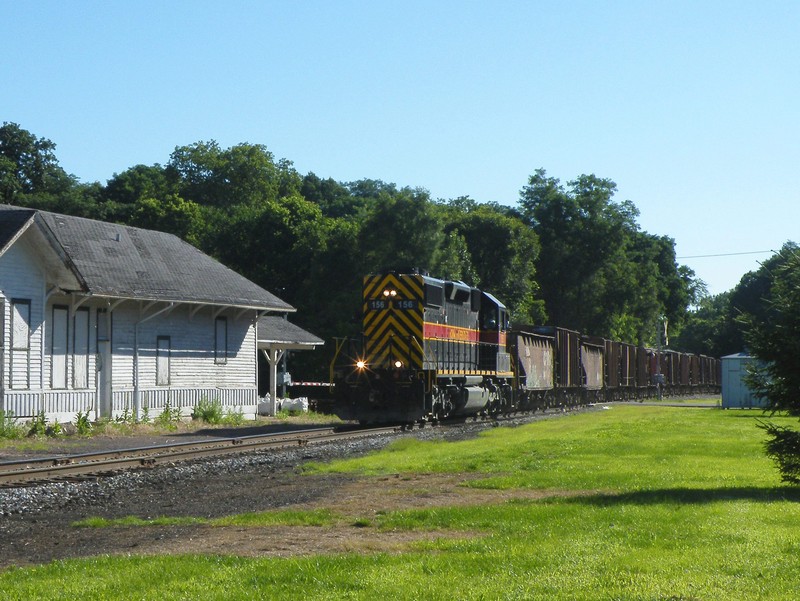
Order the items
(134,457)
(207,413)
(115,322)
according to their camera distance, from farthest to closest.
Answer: (207,413), (115,322), (134,457)

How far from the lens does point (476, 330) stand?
3294 cm

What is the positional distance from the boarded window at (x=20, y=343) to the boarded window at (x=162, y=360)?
558 centimetres

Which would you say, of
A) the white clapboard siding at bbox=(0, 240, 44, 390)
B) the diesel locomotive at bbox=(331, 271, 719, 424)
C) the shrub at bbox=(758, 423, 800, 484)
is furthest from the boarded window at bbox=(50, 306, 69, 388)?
the shrub at bbox=(758, 423, 800, 484)

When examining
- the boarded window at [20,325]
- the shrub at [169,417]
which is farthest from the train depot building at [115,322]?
the shrub at [169,417]

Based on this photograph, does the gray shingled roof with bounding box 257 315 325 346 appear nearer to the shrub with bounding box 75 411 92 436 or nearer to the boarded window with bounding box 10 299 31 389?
the shrub with bounding box 75 411 92 436

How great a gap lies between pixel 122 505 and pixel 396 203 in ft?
146

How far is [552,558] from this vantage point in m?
8.24

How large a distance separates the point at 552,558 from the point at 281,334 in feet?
108

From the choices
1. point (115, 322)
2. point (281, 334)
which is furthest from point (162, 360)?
point (281, 334)

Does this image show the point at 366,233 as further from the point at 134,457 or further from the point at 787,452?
the point at 787,452

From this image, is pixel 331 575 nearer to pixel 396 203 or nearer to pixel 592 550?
pixel 592 550

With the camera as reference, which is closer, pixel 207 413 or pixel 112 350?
pixel 112 350

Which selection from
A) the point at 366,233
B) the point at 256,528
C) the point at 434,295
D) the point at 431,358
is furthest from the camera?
the point at 366,233

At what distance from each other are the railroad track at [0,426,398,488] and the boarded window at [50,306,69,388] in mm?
6569
